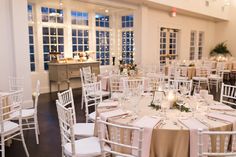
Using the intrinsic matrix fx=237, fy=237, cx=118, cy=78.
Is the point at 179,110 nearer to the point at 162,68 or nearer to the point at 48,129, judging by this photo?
the point at 48,129

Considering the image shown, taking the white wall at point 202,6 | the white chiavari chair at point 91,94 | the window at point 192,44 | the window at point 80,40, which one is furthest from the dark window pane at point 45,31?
the window at point 192,44

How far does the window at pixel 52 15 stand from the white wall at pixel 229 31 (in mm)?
9844

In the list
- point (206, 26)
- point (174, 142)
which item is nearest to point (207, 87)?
point (206, 26)

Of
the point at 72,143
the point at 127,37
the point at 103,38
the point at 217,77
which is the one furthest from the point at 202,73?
the point at 72,143

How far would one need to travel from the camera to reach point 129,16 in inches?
438

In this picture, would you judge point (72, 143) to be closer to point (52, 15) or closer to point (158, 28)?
point (52, 15)

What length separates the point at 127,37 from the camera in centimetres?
1120

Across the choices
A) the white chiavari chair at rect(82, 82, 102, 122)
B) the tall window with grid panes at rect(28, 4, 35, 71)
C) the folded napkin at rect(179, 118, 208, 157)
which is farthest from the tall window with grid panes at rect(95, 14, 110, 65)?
the folded napkin at rect(179, 118, 208, 157)

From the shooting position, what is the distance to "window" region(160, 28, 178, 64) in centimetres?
1112

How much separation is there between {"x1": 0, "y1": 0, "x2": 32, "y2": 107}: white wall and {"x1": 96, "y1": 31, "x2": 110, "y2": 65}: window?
15.9 ft

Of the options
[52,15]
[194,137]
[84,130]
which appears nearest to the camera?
[194,137]

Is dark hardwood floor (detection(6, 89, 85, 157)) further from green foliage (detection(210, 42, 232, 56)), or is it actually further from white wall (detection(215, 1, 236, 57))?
white wall (detection(215, 1, 236, 57))

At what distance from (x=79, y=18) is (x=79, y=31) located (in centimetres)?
53

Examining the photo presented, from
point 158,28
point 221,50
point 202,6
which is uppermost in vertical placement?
point 202,6
